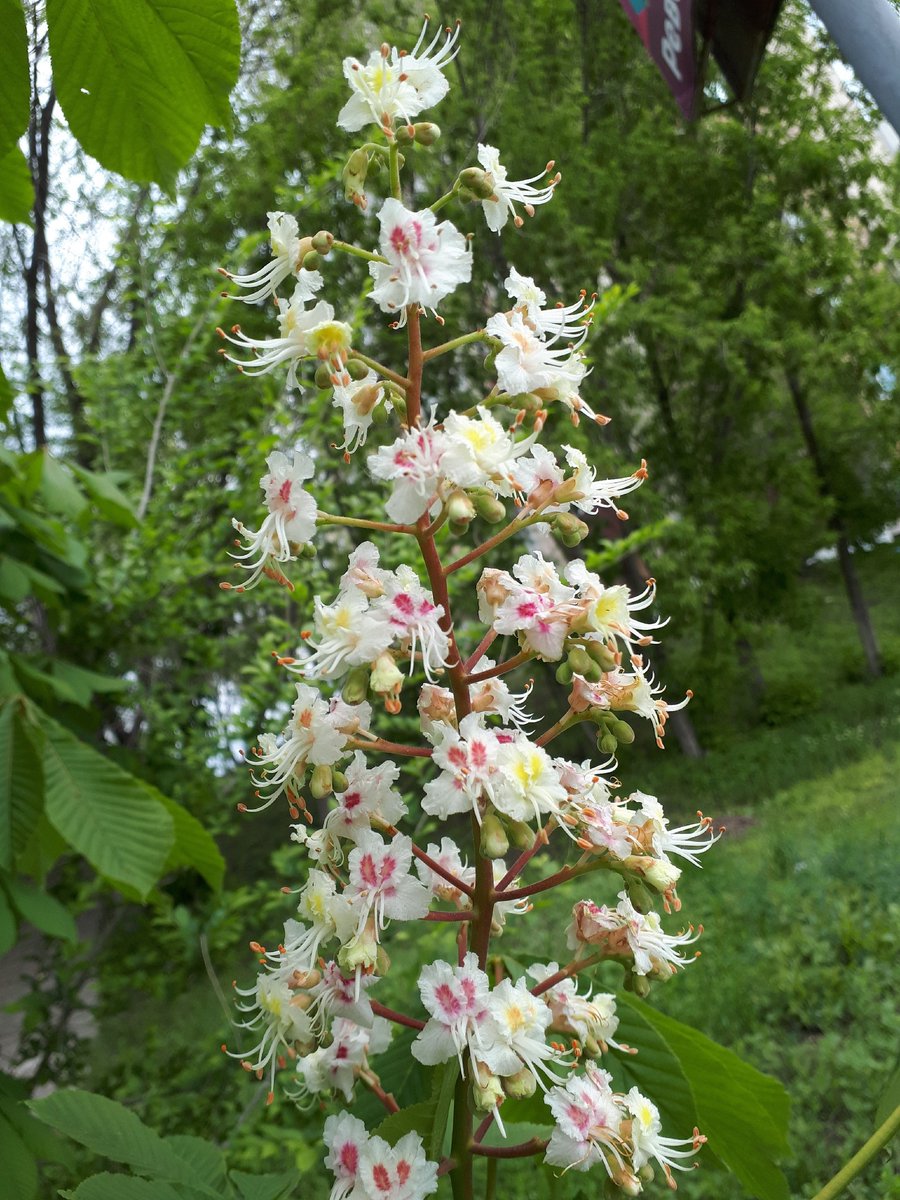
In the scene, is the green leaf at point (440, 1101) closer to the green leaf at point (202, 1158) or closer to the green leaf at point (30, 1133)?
the green leaf at point (202, 1158)

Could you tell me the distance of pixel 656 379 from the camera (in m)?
7.78

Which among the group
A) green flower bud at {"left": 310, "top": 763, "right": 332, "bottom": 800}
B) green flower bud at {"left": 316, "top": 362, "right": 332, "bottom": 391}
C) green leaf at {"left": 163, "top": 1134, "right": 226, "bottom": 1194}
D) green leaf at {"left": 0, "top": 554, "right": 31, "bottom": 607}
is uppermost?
green leaf at {"left": 0, "top": 554, "right": 31, "bottom": 607}

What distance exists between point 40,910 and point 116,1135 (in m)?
0.78

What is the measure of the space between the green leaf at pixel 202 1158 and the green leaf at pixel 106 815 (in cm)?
28

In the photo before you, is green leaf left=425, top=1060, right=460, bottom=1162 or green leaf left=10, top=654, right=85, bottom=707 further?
green leaf left=10, top=654, right=85, bottom=707

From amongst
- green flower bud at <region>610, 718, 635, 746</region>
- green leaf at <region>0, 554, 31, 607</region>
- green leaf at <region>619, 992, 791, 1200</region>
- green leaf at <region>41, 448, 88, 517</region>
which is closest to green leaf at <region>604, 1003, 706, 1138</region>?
green leaf at <region>619, 992, 791, 1200</region>

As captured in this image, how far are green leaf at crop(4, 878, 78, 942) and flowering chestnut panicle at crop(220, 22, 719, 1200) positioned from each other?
0.70 meters

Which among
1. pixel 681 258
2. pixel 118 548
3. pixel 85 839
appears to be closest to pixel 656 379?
pixel 681 258

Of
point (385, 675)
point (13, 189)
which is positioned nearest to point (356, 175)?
point (13, 189)

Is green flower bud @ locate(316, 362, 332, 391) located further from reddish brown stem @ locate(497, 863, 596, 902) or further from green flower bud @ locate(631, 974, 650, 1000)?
green flower bud @ locate(631, 974, 650, 1000)

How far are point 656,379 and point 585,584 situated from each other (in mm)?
7385

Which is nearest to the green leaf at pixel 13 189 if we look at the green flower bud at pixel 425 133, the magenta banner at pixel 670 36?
the green flower bud at pixel 425 133

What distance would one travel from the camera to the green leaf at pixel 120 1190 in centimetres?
64

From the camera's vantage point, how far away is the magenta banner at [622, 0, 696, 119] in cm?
145
